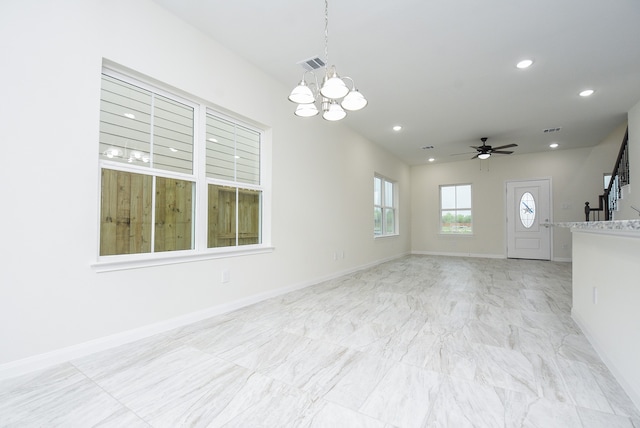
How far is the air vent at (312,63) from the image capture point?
3365 millimetres

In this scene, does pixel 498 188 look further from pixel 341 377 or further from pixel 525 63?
pixel 341 377

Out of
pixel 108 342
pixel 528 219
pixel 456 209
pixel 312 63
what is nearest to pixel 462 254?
pixel 456 209

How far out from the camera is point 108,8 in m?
2.29

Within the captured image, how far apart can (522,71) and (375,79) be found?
183cm

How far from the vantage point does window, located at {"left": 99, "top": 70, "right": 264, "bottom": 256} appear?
7.94 ft

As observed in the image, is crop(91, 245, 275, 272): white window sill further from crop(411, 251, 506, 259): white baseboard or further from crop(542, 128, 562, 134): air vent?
crop(411, 251, 506, 259): white baseboard

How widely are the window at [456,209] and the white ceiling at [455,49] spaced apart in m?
3.48

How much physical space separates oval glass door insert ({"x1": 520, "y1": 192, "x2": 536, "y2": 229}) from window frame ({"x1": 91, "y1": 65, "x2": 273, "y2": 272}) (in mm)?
7326

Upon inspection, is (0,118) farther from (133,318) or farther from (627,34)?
(627,34)

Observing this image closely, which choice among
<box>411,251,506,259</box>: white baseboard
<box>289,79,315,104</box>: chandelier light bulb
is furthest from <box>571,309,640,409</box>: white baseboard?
<box>411,251,506,259</box>: white baseboard

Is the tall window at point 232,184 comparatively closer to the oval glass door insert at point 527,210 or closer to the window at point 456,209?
the window at point 456,209

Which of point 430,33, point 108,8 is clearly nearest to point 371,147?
point 430,33

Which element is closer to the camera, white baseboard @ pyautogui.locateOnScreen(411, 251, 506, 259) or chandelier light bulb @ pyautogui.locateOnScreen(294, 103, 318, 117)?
chandelier light bulb @ pyautogui.locateOnScreen(294, 103, 318, 117)

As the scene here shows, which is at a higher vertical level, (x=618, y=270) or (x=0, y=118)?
(x=0, y=118)
